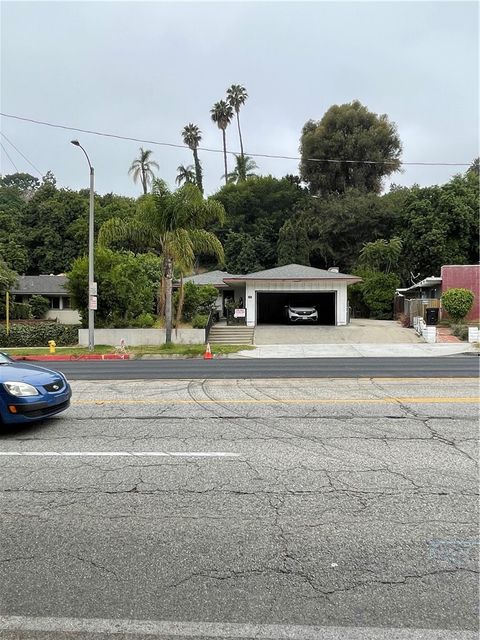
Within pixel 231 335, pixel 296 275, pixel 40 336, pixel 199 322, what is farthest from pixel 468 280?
pixel 40 336

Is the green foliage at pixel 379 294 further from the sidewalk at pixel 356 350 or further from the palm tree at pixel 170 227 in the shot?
the palm tree at pixel 170 227

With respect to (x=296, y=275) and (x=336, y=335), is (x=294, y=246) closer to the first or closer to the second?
(x=296, y=275)

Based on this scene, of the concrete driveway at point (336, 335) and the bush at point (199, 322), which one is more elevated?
the bush at point (199, 322)

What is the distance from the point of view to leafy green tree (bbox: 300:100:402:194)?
62469 mm

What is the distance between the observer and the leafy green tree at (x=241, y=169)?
70125 millimetres

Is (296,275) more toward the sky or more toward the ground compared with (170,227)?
more toward the ground

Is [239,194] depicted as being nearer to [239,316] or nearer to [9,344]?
[239,316]

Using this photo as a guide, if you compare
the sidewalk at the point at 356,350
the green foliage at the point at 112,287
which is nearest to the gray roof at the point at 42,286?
the green foliage at the point at 112,287

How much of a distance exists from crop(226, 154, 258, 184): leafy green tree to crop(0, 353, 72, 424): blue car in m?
64.7

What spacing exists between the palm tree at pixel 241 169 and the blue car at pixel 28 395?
6473cm

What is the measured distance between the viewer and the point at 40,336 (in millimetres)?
28109

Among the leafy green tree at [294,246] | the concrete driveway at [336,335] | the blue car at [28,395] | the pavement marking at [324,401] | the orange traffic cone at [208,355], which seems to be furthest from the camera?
the leafy green tree at [294,246]

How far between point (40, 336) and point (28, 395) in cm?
2251

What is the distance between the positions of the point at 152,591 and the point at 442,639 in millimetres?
1707
